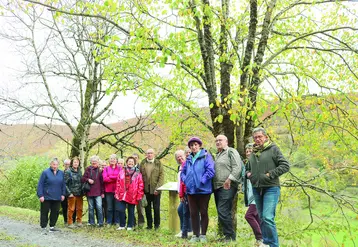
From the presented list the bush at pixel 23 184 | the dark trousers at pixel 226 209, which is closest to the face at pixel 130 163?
the dark trousers at pixel 226 209

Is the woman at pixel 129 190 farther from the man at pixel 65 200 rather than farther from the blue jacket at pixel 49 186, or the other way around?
the man at pixel 65 200

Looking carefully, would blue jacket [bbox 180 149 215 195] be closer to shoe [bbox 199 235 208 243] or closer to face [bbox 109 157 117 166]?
shoe [bbox 199 235 208 243]

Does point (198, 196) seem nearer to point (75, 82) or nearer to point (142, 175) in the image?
point (142, 175)

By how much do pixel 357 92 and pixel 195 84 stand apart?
530 cm

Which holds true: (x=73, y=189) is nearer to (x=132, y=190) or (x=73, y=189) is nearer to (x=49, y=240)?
(x=132, y=190)

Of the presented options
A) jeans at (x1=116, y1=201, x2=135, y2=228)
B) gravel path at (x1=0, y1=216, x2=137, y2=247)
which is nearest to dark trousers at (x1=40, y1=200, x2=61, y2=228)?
gravel path at (x1=0, y1=216, x2=137, y2=247)

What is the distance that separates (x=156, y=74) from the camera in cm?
1389

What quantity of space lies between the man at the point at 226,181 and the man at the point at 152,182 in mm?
2534

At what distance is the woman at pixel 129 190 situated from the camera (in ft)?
32.7

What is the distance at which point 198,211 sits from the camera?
792 cm

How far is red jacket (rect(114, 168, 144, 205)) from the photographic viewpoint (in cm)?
996

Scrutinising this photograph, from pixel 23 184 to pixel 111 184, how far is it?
16.5m

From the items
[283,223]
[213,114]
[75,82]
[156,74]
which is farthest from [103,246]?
[75,82]

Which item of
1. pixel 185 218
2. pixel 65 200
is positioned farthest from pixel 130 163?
pixel 65 200
